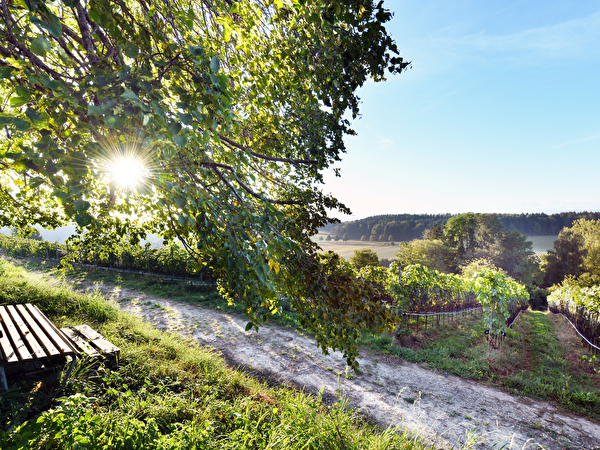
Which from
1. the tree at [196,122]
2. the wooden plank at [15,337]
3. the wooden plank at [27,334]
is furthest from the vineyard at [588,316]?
the wooden plank at [15,337]

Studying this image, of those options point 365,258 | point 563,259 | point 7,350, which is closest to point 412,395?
point 7,350

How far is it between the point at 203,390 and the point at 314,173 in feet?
13.4

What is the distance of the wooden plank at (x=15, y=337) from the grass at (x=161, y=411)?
33cm

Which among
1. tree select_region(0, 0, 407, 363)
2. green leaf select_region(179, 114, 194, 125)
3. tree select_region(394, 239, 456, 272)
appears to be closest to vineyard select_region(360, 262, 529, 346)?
tree select_region(0, 0, 407, 363)

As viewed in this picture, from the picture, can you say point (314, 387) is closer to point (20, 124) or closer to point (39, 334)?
point (39, 334)

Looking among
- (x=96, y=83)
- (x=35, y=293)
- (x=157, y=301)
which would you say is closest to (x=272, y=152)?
(x=96, y=83)

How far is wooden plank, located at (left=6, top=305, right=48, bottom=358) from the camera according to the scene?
10.0 ft

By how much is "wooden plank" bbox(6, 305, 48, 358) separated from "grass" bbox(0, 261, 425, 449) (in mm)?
376

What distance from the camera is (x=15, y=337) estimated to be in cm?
338

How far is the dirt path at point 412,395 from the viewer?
4.50 m

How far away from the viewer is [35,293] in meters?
6.74

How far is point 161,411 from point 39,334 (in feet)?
6.86

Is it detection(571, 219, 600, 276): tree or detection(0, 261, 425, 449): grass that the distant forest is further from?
detection(0, 261, 425, 449): grass

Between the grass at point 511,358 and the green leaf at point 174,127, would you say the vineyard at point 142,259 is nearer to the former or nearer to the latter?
the grass at point 511,358
